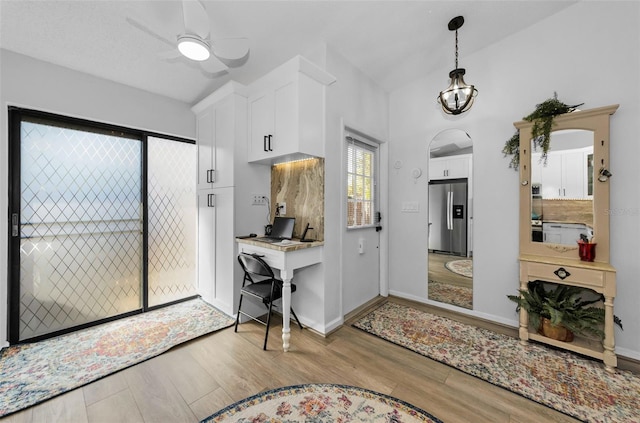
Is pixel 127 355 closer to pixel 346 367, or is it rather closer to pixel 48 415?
pixel 48 415

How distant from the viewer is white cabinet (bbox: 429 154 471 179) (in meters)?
2.84

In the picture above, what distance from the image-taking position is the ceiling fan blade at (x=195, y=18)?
1513 mm

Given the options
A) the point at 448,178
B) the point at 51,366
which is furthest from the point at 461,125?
the point at 51,366

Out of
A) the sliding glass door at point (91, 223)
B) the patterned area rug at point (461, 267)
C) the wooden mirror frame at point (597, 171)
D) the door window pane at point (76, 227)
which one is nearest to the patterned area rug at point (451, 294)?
the patterned area rug at point (461, 267)

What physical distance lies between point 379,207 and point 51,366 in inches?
137

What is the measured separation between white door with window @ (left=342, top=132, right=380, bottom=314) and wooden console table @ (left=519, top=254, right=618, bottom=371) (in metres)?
1.53

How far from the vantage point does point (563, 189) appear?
2264 millimetres

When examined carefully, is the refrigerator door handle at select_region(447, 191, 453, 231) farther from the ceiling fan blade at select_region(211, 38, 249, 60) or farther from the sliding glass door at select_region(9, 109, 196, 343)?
the sliding glass door at select_region(9, 109, 196, 343)

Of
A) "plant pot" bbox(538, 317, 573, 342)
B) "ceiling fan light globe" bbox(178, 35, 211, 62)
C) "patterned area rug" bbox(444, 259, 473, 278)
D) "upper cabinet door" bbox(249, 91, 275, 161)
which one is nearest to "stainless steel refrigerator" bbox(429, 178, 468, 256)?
"patterned area rug" bbox(444, 259, 473, 278)

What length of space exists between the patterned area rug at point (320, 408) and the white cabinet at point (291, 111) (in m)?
1.90

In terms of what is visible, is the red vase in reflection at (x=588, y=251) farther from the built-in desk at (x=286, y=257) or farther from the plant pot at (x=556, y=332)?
the built-in desk at (x=286, y=257)

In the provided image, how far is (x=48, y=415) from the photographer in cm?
152

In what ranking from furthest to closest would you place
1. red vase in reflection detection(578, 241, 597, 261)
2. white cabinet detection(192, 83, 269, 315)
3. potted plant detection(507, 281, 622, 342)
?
white cabinet detection(192, 83, 269, 315) → red vase in reflection detection(578, 241, 597, 261) → potted plant detection(507, 281, 622, 342)

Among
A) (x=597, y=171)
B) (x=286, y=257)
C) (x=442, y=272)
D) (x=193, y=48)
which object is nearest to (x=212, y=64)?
(x=193, y=48)
